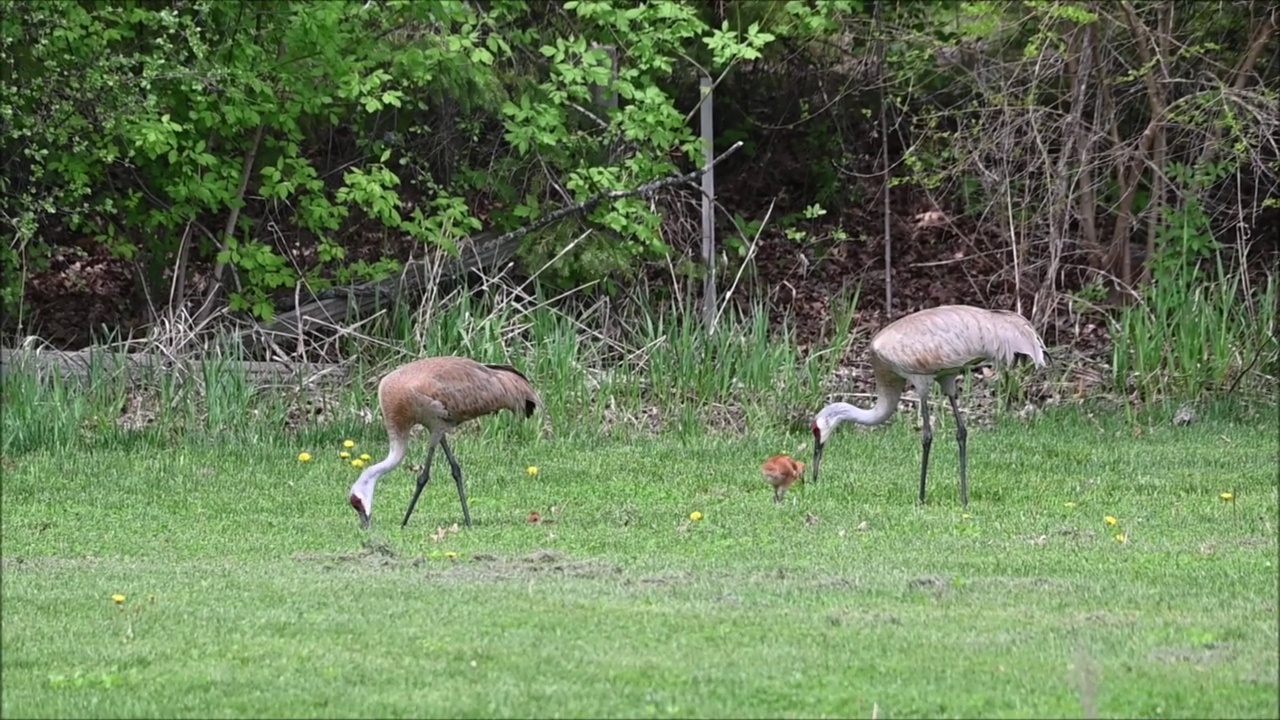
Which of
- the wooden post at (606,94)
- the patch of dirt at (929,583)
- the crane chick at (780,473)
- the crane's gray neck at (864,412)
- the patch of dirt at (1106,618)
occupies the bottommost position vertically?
the patch of dirt at (1106,618)

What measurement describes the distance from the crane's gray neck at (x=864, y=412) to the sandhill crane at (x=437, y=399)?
2.00m

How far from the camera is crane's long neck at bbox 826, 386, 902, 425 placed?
10484 mm

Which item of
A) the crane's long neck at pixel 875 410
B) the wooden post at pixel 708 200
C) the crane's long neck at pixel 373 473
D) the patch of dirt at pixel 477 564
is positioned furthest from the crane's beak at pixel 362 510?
the wooden post at pixel 708 200

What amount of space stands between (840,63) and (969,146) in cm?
329

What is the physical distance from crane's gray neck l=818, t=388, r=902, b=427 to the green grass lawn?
31cm

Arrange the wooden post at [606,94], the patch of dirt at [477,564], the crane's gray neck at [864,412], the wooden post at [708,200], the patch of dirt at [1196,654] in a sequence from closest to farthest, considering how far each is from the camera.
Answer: the patch of dirt at [1196,654], the patch of dirt at [477,564], the crane's gray neck at [864,412], the wooden post at [606,94], the wooden post at [708,200]

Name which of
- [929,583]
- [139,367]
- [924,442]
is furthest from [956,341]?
[139,367]

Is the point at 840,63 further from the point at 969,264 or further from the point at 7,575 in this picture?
the point at 7,575

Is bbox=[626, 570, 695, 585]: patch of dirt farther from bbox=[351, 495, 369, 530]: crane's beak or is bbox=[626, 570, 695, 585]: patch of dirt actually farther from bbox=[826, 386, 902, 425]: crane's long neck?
bbox=[826, 386, 902, 425]: crane's long neck

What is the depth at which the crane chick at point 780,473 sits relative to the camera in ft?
31.2

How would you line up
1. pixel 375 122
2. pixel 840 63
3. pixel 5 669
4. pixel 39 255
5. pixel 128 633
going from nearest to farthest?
1. pixel 5 669
2. pixel 128 633
3. pixel 39 255
4. pixel 375 122
5. pixel 840 63

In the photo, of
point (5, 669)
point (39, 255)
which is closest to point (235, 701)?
point (5, 669)

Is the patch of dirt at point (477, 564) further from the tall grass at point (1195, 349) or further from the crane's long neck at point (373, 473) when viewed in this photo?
the tall grass at point (1195, 349)

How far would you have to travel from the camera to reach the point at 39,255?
14430 millimetres
